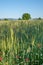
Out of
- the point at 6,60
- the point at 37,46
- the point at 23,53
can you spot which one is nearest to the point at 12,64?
the point at 6,60

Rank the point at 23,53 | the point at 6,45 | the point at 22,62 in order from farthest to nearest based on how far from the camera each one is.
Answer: the point at 23,53, the point at 22,62, the point at 6,45

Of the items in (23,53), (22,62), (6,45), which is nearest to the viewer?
(6,45)

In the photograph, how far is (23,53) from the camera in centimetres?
387

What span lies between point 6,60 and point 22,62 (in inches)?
10.1

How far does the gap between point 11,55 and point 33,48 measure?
22.9 inches

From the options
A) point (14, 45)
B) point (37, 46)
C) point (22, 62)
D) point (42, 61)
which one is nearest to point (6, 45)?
point (14, 45)

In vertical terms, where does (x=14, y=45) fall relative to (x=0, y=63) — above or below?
above

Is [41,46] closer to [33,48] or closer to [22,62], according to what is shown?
[33,48]

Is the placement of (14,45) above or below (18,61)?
above

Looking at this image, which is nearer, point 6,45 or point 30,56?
point 6,45

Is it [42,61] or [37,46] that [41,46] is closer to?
[37,46]

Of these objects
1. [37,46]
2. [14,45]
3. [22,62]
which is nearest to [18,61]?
[22,62]

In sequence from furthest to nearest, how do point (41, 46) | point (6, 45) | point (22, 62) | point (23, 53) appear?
point (41, 46) < point (23, 53) < point (22, 62) < point (6, 45)

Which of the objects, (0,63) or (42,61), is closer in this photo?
(0,63)
